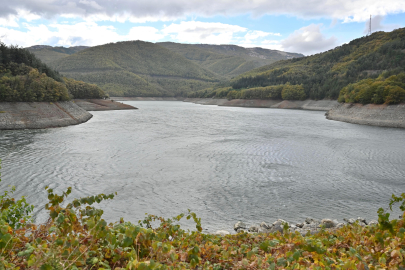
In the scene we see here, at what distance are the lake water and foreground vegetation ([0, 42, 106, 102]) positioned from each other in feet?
35.2

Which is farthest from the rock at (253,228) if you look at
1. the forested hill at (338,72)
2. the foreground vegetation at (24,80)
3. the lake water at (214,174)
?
the forested hill at (338,72)

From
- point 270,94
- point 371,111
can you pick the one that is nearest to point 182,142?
point 371,111

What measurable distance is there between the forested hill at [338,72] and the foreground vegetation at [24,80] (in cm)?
7308

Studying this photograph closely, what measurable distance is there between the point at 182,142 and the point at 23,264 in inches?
1099

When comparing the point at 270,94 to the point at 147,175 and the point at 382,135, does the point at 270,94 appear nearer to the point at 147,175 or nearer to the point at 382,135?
the point at 382,135

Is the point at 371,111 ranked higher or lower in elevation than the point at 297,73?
lower

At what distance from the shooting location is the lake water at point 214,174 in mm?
13453

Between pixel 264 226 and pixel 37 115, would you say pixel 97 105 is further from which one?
pixel 264 226

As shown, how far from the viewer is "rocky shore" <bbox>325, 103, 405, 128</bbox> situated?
48.7 metres

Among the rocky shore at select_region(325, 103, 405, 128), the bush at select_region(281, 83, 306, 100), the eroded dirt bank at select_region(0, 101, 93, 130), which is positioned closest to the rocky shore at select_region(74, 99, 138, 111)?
the eroded dirt bank at select_region(0, 101, 93, 130)

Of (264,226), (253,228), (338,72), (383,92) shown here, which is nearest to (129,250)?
(253,228)

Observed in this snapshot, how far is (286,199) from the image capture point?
48.5 ft

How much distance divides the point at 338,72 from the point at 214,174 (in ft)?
348

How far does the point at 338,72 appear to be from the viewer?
108000mm
